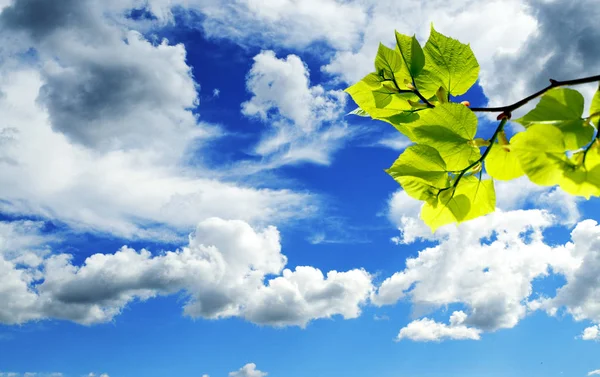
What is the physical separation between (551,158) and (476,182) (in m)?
0.36

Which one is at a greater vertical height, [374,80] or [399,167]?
[374,80]

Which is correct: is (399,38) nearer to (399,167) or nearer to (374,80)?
(374,80)

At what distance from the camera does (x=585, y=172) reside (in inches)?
46.0

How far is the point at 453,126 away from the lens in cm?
139

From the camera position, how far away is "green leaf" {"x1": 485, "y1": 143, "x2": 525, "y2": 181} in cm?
139

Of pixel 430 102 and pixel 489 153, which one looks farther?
pixel 430 102

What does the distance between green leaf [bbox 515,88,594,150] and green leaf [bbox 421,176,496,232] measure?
Answer: 353mm

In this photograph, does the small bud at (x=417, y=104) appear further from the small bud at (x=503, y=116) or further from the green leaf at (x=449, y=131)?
the small bud at (x=503, y=116)

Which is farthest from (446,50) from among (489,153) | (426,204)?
(426,204)

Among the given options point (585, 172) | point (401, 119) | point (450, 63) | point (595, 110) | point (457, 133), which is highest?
point (450, 63)

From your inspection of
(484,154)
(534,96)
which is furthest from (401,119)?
(534,96)

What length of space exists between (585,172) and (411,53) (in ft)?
2.09

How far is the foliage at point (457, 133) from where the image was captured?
3.77 ft

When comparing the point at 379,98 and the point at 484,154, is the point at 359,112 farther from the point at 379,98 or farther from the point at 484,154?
the point at 484,154
